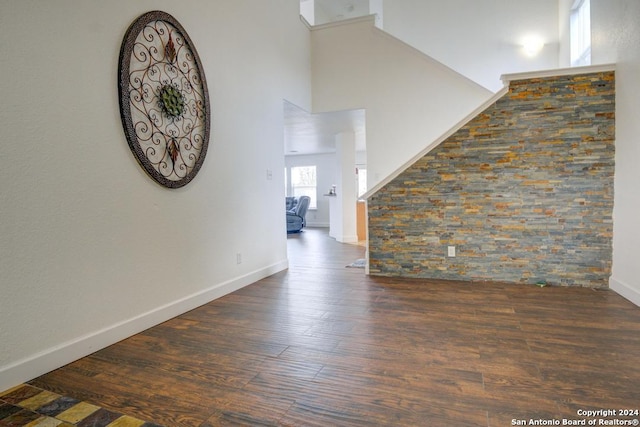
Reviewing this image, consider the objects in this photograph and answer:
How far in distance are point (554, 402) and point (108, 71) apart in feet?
9.93

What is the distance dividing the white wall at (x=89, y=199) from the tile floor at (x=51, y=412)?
0.16m

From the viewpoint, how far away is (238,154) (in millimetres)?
3674

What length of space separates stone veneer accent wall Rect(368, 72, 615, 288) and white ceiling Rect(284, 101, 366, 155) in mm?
1996

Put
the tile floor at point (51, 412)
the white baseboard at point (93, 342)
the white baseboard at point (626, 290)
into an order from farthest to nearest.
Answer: the white baseboard at point (626, 290) < the white baseboard at point (93, 342) < the tile floor at point (51, 412)

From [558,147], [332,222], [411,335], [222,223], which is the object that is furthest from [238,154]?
[332,222]

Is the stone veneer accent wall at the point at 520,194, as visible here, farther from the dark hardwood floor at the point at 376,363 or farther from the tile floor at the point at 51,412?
the tile floor at the point at 51,412

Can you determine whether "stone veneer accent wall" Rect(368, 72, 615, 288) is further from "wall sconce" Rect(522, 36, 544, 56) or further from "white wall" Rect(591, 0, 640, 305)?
"wall sconce" Rect(522, 36, 544, 56)

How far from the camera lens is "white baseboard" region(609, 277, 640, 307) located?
2.85m

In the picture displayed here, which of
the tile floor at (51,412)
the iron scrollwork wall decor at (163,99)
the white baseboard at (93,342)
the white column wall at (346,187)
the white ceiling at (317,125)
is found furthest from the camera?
the white column wall at (346,187)

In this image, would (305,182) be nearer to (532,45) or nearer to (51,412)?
(532,45)

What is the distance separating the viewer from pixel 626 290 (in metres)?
3.03

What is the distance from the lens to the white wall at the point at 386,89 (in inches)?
193

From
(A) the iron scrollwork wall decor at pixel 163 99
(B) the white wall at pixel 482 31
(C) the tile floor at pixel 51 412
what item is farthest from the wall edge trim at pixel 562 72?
(C) the tile floor at pixel 51 412

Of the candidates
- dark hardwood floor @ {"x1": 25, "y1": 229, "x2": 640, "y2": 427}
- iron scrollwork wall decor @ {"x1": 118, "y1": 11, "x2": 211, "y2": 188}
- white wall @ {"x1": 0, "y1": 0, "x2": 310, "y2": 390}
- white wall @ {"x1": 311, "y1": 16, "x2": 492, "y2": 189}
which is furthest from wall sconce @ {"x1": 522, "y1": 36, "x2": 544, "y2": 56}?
iron scrollwork wall decor @ {"x1": 118, "y1": 11, "x2": 211, "y2": 188}
